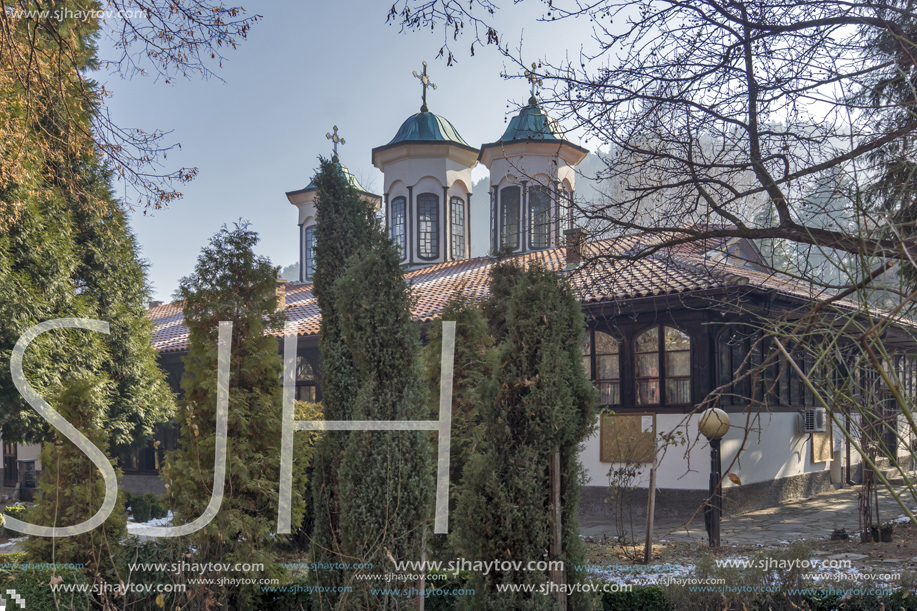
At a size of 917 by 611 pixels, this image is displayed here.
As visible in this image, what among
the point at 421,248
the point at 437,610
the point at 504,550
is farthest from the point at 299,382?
the point at 504,550

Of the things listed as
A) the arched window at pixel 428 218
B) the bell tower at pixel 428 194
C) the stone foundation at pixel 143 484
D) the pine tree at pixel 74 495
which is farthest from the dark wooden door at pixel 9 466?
the pine tree at pixel 74 495

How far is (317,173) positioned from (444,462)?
4.04 m

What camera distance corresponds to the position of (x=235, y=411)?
5.93m

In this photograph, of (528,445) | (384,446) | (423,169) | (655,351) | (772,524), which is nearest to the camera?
(528,445)

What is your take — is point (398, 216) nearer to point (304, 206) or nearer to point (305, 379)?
point (304, 206)

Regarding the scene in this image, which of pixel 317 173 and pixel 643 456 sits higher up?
pixel 317 173

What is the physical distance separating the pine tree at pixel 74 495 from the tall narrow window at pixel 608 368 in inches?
333

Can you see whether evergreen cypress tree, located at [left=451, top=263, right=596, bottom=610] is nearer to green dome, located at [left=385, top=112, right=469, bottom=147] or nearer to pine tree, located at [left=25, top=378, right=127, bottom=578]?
pine tree, located at [left=25, top=378, right=127, bottom=578]

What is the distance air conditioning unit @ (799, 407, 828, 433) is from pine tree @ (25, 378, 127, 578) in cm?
1290

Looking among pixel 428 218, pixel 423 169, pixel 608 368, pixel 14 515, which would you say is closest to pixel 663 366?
pixel 608 368

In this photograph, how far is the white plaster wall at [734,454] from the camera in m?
11.2

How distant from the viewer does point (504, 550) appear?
4410mm

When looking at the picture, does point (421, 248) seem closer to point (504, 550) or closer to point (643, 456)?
point (643, 456)

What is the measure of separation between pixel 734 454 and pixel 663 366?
1.97 m
